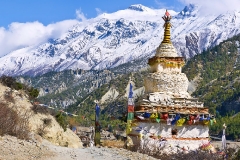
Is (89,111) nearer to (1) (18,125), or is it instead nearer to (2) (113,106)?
(2) (113,106)

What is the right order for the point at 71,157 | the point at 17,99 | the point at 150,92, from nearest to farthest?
the point at 71,157, the point at 150,92, the point at 17,99

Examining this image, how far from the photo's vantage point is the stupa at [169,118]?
30.1 metres

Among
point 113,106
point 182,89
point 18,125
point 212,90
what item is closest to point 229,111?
point 212,90

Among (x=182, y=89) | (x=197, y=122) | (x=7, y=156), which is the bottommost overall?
(x=7, y=156)

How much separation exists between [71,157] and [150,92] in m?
14.5

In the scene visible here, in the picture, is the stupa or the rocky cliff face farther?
the rocky cliff face

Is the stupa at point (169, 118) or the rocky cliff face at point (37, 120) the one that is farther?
the rocky cliff face at point (37, 120)

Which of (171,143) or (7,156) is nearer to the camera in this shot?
(7,156)

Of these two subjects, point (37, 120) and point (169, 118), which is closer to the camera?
point (169, 118)

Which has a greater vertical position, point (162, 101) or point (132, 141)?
point (162, 101)

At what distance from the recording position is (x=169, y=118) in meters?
30.1

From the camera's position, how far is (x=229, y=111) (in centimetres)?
15962

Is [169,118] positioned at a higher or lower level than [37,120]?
higher

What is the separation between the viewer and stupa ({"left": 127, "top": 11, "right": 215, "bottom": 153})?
3006 centimetres
